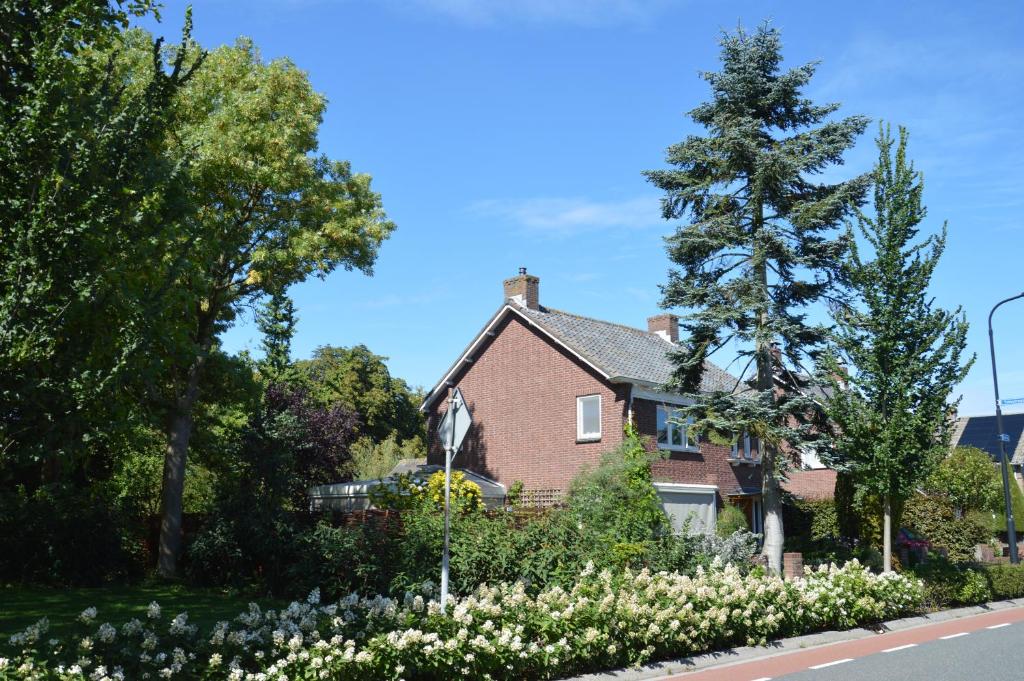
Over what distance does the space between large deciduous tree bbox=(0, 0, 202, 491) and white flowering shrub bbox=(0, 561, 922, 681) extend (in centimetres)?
196

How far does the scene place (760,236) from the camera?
917 inches

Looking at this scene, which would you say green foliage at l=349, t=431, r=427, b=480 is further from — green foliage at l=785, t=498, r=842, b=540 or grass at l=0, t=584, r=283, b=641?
green foliage at l=785, t=498, r=842, b=540

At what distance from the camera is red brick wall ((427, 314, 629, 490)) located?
27.5 metres

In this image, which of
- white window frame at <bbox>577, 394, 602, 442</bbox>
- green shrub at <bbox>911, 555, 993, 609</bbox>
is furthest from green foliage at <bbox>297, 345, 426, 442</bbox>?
green shrub at <bbox>911, 555, 993, 609</bbox>

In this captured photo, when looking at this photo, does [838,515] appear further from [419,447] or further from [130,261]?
[419,447]

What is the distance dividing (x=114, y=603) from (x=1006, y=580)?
2109 centimetres

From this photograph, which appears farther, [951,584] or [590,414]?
[590,414]

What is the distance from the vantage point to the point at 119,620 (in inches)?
576

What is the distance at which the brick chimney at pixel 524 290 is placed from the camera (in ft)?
101

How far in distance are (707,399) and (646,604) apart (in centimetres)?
1229

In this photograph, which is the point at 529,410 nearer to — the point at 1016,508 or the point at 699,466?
the point at 699,466

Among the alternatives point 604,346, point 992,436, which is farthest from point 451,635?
point 992,436

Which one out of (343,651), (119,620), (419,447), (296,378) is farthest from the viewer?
(419,447)

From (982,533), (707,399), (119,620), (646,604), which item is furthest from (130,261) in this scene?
(982,533)
